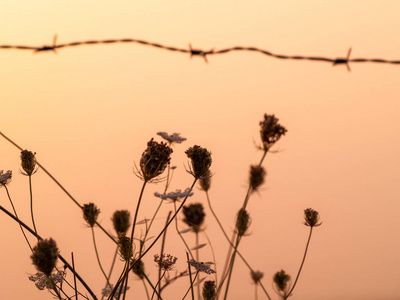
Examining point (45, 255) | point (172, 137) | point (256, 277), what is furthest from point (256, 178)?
point (45, 255)

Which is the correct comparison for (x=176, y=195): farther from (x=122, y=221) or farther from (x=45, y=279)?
(x=122, y=221)

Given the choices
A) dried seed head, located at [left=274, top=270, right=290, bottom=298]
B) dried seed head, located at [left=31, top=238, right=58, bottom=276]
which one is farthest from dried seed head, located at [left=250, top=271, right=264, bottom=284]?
dried seed head, located at [left=31, top=238, right=58, bottom=276]

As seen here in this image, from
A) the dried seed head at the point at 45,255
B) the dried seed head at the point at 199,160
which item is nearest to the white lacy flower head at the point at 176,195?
the dried seed head at the point at 199,160

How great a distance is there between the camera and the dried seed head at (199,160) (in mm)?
1769

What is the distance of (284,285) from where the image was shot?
2635mm

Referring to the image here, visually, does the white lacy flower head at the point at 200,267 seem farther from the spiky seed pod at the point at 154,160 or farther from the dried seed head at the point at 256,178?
the dried seed head at the point at 256,178

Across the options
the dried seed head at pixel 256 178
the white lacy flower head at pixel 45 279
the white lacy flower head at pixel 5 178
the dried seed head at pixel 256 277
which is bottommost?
the white lacy flower head at pixel 45 279

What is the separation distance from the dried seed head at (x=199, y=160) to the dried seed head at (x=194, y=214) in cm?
53

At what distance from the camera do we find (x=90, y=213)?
210 cm

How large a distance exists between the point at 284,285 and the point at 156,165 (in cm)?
127

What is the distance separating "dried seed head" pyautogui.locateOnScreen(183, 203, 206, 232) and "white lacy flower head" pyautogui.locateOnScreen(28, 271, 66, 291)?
0.66 metres

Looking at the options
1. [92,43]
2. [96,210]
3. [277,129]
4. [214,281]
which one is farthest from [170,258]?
[92,43]

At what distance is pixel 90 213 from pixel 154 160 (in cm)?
60

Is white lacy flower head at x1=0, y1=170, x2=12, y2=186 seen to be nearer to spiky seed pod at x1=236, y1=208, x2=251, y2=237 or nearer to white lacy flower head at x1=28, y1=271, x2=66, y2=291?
white lacy flower head at x1=28, y1=271, x2=66, y2=291
